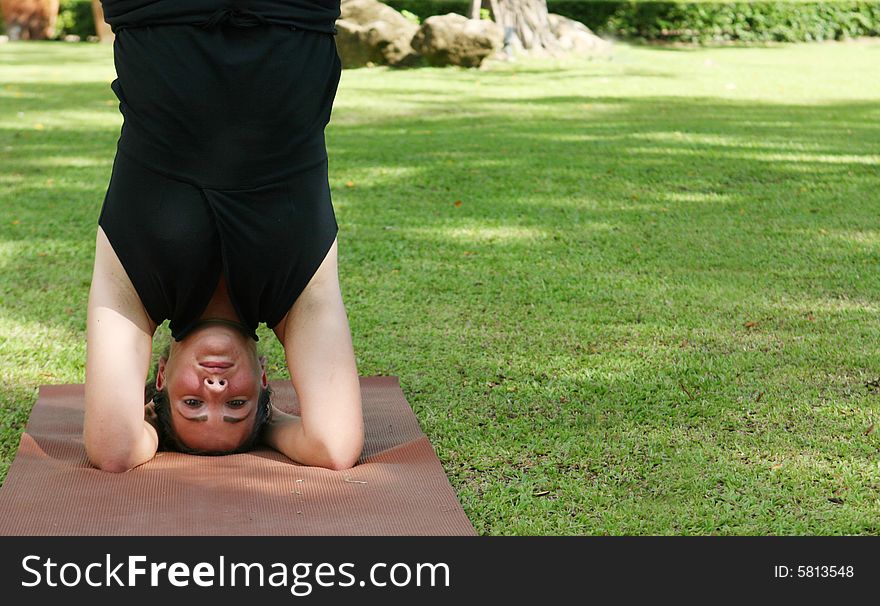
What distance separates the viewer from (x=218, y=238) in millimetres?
3254

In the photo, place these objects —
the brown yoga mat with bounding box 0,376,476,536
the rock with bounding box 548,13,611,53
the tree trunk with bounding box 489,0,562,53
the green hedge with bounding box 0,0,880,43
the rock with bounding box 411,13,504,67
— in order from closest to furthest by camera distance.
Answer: the brown yoga mat with bounding box 0,376,476,536 → the rock with bounding box 411,13,504,67 → the tree trunk with bounding box 489,0,562,53 → the rock with bounding box 548,13,611,53 → the green hedge with bounding box 0,0,880,43

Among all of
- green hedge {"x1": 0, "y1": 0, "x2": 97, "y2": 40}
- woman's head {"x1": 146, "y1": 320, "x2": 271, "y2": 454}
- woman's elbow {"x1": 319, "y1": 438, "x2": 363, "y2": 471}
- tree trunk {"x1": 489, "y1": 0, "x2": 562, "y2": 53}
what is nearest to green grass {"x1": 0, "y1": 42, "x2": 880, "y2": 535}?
woman's elbow {"x1": 319, "y1": 438, "x2": 363, "y2": 471}

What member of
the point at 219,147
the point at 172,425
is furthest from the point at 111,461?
the point at 219,147

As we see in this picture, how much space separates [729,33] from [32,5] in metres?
12.3

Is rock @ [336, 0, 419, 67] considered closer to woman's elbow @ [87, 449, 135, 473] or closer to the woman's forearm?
the woman's forearm

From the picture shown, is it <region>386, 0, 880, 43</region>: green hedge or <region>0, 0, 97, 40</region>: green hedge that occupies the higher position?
<region>386, 0, 880, 43</region>: green hedge

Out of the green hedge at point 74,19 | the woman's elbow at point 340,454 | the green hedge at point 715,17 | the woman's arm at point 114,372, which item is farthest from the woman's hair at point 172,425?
the green hedge at point 74,19

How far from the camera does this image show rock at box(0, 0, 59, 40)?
19.4 metres

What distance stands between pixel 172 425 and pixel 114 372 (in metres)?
0.28

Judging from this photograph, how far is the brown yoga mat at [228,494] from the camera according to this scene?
296cm

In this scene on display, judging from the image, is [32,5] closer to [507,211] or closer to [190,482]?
[507,211]

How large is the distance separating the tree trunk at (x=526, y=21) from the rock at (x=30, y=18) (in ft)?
28.3

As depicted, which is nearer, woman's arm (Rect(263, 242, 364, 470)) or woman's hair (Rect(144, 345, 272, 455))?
woman's arm (Rect(263, 242, 364, 470))

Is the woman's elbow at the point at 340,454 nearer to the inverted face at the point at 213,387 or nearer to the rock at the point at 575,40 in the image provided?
the inverted face at the point at 213,387
